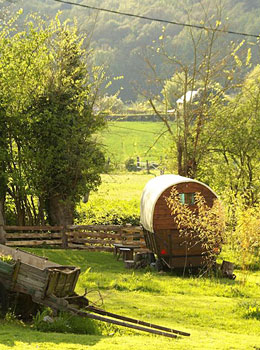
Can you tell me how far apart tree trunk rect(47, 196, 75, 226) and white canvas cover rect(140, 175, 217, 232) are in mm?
6824

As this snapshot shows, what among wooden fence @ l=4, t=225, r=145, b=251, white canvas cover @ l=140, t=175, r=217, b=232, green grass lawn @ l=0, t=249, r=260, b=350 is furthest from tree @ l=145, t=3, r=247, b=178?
green grass lawn @ l=0, t=249, r=260, b=350

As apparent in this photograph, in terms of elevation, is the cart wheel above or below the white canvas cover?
below

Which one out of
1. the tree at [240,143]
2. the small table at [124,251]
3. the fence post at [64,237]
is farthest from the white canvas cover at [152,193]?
the tree at [240,143]

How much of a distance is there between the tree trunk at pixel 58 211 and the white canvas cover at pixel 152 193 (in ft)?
22.4

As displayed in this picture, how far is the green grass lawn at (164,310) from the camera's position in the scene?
35.2 feet

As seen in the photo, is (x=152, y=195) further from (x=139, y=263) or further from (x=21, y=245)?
(x=21, y=245)

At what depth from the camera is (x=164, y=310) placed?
1529 cm

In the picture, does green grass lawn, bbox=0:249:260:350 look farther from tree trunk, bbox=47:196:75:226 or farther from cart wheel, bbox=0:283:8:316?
tree trunk, bbox=47:196:75:226

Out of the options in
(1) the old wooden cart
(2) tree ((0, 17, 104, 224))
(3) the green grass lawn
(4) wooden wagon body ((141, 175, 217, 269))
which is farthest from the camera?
(2) tree ((0, 17, 104, 224))

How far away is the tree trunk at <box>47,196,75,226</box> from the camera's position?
103 feet

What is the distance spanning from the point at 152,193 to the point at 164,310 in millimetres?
9463

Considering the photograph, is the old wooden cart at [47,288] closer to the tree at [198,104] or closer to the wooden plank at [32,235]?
the wooden plank at [32,235]

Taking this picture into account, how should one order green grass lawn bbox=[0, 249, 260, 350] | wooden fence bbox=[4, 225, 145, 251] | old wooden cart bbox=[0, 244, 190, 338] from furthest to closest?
wooden fence bbox=[4, 225, 145, 251], old wooden cart bbox=[0, 244, 190, 338], green grass lawn bbox=[0, 249, 260, 350]

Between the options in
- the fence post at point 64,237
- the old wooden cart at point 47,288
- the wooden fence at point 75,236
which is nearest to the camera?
the old wooden cart at point 47,288
